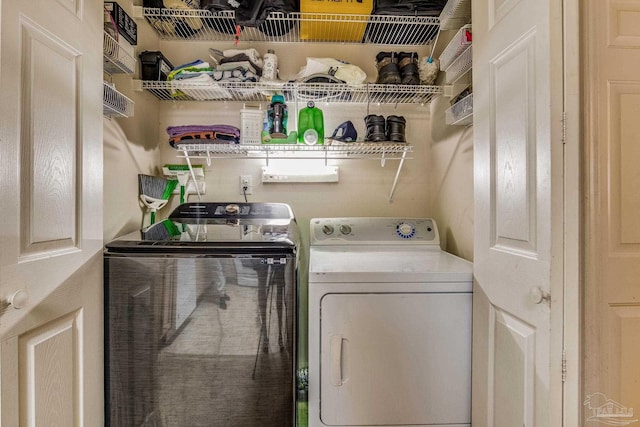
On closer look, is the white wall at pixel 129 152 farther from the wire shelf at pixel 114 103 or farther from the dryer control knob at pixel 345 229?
the dryer control knob at pixel 345 229

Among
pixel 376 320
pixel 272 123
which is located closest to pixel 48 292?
pixel 376 320

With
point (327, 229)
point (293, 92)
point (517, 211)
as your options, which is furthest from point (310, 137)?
point (517, 211)

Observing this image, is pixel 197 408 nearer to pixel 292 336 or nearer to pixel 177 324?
pixel 177 324

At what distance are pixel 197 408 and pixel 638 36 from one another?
186 cm

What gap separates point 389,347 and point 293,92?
148 centimetres

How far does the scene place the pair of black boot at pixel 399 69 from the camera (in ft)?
6.18

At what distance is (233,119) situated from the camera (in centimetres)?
216

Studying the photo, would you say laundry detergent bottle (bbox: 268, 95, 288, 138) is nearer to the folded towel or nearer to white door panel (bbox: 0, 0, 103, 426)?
the folded towel

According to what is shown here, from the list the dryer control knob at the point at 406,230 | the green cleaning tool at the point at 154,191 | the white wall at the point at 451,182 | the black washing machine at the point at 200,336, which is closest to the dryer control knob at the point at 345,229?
the dryer control knob at the point at 406,230

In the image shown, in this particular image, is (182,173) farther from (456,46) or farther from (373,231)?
(456,46)

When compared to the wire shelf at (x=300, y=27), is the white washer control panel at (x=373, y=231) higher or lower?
lower

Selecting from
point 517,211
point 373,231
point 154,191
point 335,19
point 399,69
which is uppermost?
point 335,19

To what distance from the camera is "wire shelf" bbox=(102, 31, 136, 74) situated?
1.36 metres

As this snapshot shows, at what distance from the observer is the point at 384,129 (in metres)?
1.87
